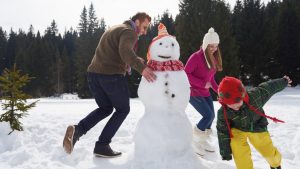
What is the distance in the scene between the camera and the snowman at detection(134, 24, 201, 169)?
13.3ft

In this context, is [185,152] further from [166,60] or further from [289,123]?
[289,123]

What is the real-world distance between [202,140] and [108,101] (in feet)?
5.15

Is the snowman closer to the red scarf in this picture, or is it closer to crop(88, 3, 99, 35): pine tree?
the red scarf

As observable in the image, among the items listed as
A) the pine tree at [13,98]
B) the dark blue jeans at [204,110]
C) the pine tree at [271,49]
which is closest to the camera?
the dark blue jeans at [204,110]

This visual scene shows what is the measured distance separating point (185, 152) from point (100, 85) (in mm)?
1367

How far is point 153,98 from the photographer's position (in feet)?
14.0

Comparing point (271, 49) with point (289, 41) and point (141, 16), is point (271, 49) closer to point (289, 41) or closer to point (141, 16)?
point (289, 41)

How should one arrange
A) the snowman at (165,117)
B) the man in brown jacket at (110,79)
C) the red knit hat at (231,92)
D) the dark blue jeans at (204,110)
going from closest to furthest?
the red knit hat at (231,92) → the snowman at (165,117) → the man in brown jacket at (110,79) → the dark blue jeans at (204,110)

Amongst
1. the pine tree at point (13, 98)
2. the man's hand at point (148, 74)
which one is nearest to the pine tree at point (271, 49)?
the pine tree at point (13, 98)

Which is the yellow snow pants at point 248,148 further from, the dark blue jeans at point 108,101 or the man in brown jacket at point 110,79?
the dark blue jeans at point 108,101

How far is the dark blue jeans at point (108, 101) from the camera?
4492mm

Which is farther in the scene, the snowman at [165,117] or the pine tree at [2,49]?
the pine tree at [2,49]

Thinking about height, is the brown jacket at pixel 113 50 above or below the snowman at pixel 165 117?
above

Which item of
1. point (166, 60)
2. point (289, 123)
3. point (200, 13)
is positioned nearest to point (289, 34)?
point (200, 13)
